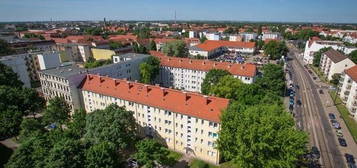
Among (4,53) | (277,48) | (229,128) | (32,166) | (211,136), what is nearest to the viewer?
(32,166)

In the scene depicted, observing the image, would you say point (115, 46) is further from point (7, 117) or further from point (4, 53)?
point (7, 117)

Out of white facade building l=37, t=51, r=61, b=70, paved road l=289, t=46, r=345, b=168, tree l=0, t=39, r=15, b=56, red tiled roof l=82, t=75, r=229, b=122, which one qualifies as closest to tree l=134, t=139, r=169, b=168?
red tiled roof l=82, t=75, r=229, b=122

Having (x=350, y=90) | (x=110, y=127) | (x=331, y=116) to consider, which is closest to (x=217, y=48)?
(x=350, y=90)

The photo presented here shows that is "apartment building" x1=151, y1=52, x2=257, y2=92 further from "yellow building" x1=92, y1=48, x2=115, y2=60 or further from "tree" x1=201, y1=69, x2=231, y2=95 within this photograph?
"yellow building" x1=92, y1=48, x2=115, y2=60

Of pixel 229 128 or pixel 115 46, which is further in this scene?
pixel 115 46

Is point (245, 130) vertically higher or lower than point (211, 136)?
higher

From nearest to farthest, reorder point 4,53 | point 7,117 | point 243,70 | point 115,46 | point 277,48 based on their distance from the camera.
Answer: point 7,117
point 243,70
point 4,53
point 115,46
point 277,48


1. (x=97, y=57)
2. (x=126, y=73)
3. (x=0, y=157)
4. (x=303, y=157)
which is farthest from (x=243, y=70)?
(x=97, y=57)

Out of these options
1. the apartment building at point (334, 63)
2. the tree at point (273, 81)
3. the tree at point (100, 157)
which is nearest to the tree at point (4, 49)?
the tree at point (100, 157)
